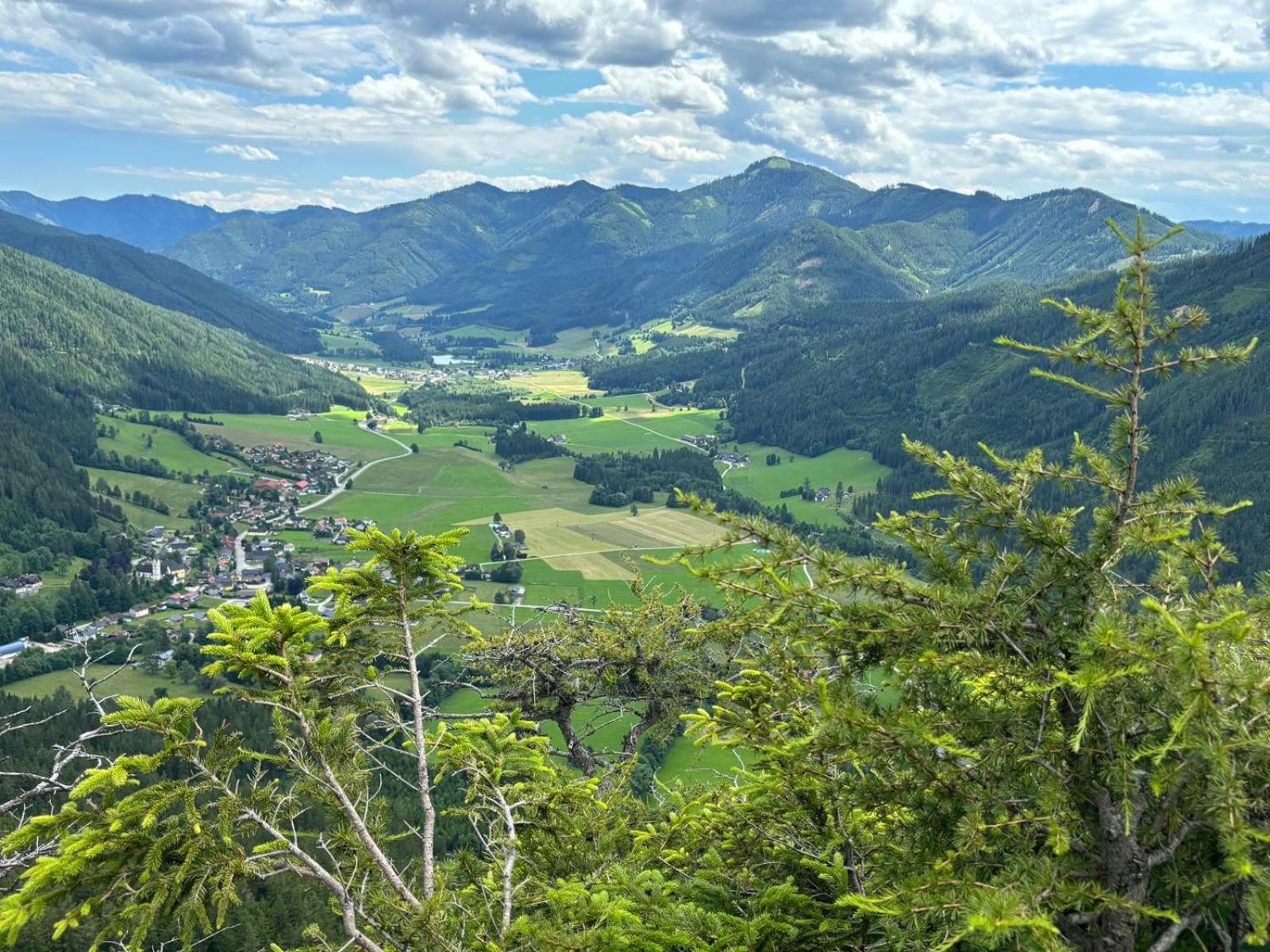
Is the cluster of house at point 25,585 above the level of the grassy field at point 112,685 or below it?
below

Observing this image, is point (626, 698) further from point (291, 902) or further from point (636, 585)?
point (291, 902)

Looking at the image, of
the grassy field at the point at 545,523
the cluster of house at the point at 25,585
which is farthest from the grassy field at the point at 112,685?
the cluster of house at the point at 25,585

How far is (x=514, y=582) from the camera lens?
130 meters

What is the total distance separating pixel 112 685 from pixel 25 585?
6426cm

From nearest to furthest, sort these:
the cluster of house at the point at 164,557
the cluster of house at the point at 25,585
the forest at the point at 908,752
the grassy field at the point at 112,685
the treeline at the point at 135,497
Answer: the forest at the point at 908,752 → the grassy field at the point at 112,685 → the cluster of house at the point at 25,585 → the cluster of house at the point at 164,557 → the treeline at the point at 135,497

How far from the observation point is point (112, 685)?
95.4 meters

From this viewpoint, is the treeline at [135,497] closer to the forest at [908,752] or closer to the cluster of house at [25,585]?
the cluster of house at [25,585]

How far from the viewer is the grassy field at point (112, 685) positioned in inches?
3821

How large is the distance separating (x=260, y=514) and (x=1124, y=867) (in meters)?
193

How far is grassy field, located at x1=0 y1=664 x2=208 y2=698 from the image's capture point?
9706 cm

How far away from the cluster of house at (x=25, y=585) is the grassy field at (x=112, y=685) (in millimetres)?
38757

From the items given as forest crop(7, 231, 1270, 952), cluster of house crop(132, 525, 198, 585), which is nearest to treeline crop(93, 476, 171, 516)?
cluster of house crop(132, 525, 198, 585)

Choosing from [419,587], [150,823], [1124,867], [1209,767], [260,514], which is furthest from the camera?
[260,514]

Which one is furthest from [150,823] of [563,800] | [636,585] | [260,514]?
[260,514]
